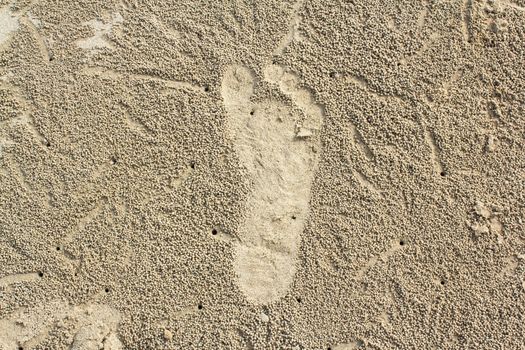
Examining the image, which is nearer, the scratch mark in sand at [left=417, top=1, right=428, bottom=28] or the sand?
the sand

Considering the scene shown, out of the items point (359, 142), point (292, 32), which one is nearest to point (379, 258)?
point (359, 142)

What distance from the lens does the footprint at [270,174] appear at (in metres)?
1.85

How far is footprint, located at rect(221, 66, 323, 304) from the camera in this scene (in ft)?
6.08

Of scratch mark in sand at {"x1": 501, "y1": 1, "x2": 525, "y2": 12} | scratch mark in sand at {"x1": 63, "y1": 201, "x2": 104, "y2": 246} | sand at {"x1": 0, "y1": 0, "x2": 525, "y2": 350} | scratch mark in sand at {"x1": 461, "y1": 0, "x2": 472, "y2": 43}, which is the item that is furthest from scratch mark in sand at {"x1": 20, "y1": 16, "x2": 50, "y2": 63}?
scratch mark in sand at {"x1": 501, "y1": 1, "x2": 525, "y2": 12}

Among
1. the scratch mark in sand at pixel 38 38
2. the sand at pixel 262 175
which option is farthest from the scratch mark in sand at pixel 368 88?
the scratch mark in sand at pixel 38 38

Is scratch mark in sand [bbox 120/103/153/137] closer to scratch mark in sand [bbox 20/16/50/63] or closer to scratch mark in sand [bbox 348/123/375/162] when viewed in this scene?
scratch mark in sand [bbox 20/16/50/63]

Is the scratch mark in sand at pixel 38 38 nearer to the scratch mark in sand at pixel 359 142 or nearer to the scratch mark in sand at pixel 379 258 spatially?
the scratch mark in sand at pixel 359 142

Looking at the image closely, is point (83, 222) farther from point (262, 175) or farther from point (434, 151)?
point (434, 151)

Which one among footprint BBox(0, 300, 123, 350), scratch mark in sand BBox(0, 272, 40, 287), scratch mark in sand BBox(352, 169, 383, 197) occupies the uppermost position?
scratch mark in sand BBox(352, 169, 383, 197)

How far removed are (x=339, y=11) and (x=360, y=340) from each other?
1.47 metres

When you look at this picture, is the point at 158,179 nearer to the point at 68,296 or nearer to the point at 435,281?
the point at 68,296

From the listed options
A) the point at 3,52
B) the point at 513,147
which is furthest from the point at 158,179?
the point at 513,147

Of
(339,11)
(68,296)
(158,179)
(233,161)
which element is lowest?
(68,296)

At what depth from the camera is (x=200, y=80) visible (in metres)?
1.93
